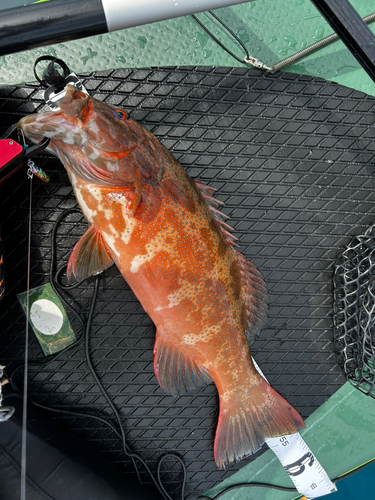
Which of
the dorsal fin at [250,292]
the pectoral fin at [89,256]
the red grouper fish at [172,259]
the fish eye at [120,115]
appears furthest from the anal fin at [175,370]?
the fish eye at [120,115]

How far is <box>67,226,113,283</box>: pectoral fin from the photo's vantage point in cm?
191

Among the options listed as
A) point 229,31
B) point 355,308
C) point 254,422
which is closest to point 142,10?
point 229,31

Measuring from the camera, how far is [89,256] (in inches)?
76.4

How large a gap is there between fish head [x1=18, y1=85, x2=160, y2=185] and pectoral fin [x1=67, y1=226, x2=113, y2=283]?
12.3 inches

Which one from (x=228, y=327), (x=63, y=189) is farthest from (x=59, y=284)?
(x=228, y=327)

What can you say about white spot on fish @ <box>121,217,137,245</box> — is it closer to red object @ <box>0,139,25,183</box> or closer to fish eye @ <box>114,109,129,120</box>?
fish eye @ <box>114,109,129,120</box>

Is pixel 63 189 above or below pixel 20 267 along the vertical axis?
above

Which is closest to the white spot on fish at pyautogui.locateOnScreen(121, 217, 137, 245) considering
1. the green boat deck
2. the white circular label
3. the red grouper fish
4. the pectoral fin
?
the red grouper fish

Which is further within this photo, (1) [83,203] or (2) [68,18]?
(1) [83,203]

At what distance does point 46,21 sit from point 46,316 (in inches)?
61.8

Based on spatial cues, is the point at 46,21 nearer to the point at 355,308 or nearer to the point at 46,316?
the point at 46,316

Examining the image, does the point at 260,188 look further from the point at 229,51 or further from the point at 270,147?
the point at 229,51

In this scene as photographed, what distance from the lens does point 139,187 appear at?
1748mm

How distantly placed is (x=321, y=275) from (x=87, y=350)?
62.5 inches
